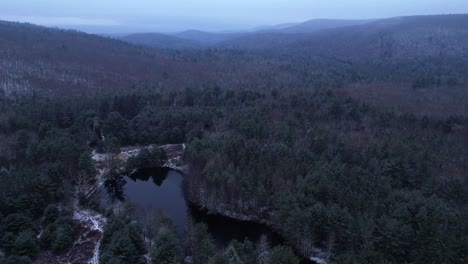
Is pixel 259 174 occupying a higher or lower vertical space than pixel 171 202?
higher

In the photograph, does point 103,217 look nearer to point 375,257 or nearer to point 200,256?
point 200,256

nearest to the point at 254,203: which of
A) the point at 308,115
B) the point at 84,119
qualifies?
the point at 308,115

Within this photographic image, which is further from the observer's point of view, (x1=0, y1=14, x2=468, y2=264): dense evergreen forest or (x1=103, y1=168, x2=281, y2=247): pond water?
(x1=103, y1=168, x2=281, y2=247): pond water

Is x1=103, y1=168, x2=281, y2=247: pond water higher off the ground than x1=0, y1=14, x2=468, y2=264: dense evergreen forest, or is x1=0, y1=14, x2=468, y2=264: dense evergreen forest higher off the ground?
x1=0, y1=14, x2=468, y2=264: dense evergreen forest

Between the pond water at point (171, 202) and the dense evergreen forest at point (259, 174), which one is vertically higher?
the dense evergreen forest at point (259, 174)

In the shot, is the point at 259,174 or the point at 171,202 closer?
the point at 259,174
